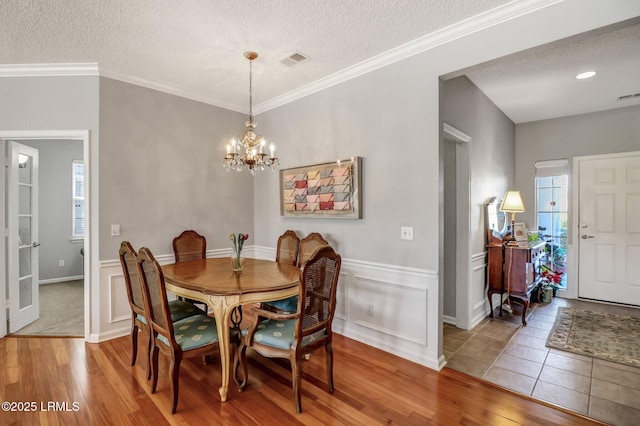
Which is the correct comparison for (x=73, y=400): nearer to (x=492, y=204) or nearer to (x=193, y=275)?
(x=193, y=275)

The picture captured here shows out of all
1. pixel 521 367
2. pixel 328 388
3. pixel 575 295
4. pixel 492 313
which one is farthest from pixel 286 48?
pixel 575 295

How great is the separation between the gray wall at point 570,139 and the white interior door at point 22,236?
6.85 metres

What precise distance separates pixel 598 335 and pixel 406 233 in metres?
2.50

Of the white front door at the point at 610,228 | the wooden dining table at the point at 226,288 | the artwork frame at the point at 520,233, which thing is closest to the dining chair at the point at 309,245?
the wooden dining table at the point at 226,288

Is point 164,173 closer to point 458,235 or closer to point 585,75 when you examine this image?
point 458,235

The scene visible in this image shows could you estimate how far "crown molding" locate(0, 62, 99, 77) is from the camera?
300 cm

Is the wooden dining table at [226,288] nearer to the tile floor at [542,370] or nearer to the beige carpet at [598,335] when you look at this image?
the tile floor at [542,370]

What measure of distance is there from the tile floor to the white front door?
1750 millimetres

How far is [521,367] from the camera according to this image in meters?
2.57

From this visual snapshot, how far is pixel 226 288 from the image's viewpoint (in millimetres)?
2115

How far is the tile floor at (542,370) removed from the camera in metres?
2.10

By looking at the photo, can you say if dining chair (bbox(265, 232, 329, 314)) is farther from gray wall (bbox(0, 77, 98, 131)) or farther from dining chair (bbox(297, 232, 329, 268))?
gray wall (bbox(0, 77, 98, 131))

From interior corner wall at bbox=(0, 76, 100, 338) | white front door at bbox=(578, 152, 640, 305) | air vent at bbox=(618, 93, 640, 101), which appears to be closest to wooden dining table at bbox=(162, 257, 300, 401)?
interior corner wall at bbox=(0, 76, 100, 338)

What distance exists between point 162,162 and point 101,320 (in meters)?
1.78
